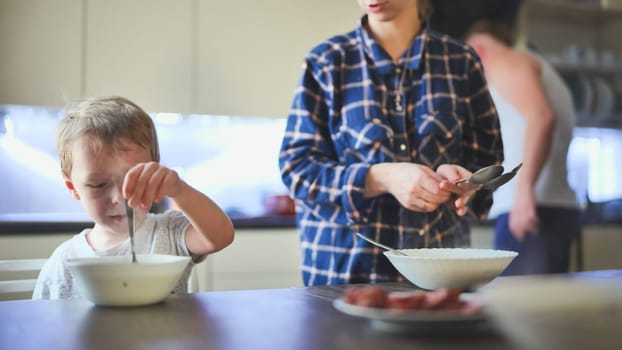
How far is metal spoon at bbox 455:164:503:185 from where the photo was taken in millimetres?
1103

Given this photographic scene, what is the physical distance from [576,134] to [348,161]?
2.84 m

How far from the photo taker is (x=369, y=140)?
53.3 inches

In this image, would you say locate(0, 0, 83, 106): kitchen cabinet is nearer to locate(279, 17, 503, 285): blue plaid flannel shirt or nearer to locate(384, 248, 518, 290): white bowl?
locate(279, 17, 503, 285): blue plaid flannel shirt

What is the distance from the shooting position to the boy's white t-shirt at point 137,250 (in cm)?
120

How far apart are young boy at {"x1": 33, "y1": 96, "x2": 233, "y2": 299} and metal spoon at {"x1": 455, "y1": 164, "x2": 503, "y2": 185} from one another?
1.40ft

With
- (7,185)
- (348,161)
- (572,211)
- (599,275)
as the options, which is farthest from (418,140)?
(7,185)

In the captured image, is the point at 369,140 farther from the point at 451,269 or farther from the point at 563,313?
the point at 563,313

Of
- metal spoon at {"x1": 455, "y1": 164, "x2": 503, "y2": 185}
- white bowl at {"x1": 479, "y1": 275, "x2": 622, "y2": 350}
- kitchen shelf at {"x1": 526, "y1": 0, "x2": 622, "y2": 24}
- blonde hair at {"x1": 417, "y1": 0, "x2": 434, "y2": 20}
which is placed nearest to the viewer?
white bowl at {"x1": 479, "y1": 275, "x2": 622, "y2": 350}

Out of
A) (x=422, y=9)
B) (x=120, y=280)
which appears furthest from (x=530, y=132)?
(x=120, y=280)

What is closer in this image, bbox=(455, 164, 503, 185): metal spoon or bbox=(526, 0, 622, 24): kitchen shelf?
bbox=(455, 164, 503, 185): metal spoon

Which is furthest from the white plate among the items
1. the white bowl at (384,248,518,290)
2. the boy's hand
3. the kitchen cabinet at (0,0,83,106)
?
the kitchen cabinet at (0,0,83,106)

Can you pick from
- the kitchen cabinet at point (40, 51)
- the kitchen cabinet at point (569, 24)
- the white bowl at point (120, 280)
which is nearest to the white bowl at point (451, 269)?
the white bowl at point (120, 280)

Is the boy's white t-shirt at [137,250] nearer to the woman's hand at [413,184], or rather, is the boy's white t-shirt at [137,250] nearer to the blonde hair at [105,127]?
the blonde hair at [105,127]

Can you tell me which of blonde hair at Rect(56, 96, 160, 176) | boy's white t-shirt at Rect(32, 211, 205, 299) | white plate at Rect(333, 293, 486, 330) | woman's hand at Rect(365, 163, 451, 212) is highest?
blonde hair at Rect(56, 96, 160, 176)
